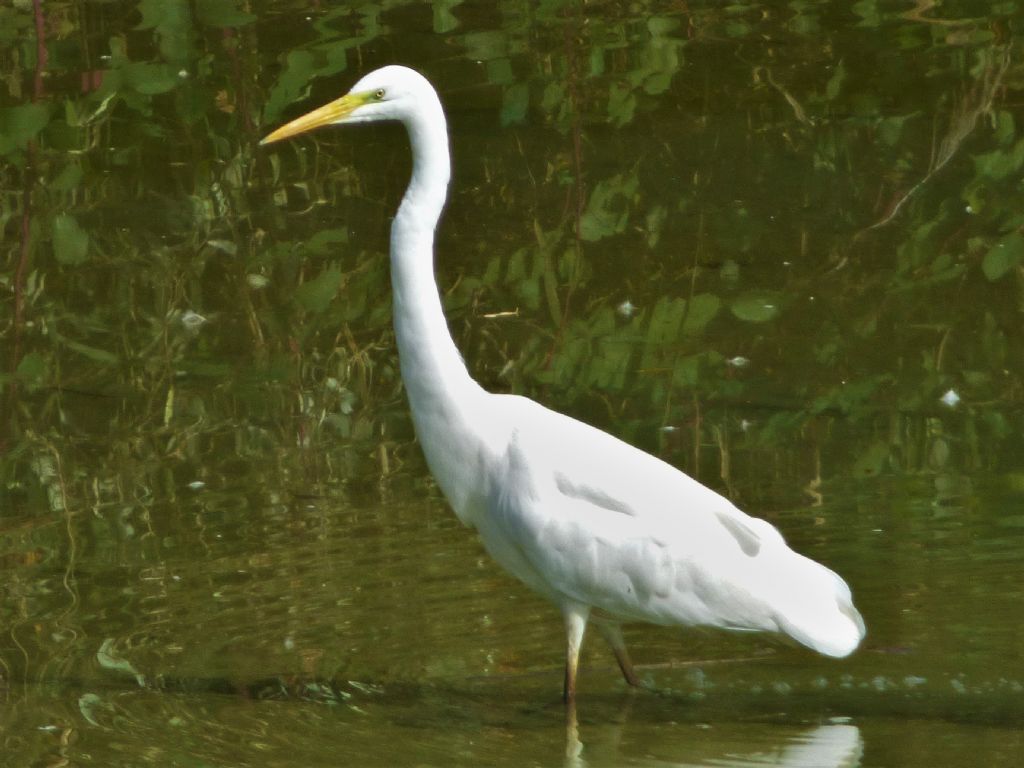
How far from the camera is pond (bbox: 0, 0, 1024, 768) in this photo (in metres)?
4.63

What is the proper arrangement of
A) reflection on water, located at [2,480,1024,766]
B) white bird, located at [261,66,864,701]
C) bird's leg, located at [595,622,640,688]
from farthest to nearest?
1. bird's leg, located at [595,622,640,688]
2. white bird, located at [261,66,864,701]
3. reflection on water, located at [2,480,1024,766]

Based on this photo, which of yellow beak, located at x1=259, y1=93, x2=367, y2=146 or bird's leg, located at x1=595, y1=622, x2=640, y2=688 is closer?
yellow beak, located at x1=259, y1=93, x2=367, y2=146

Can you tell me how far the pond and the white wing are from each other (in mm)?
256

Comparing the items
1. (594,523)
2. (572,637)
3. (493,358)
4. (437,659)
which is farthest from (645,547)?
(493,358)

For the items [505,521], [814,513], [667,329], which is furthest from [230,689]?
[667,329]

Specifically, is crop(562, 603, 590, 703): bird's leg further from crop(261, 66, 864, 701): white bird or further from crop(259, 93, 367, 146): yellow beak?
crop(259, 93, 367, 146): yellow beak

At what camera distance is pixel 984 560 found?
16.6 feet

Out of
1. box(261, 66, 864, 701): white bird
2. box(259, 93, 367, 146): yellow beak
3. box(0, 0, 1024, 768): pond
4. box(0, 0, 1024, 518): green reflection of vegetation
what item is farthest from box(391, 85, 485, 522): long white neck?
box(0, 0, 1024, 518): green reflection of vegetation

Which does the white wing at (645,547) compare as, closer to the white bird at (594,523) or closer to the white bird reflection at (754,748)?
the white bird at (594,523)

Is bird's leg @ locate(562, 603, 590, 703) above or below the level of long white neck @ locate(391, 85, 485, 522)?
below

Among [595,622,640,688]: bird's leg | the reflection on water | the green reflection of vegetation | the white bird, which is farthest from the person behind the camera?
the green reflection of vegetation

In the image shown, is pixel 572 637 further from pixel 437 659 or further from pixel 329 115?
pixel 329 115

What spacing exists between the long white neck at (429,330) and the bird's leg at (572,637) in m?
0.40

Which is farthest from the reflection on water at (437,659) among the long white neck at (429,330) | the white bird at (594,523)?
the long white neck at (429,330)
